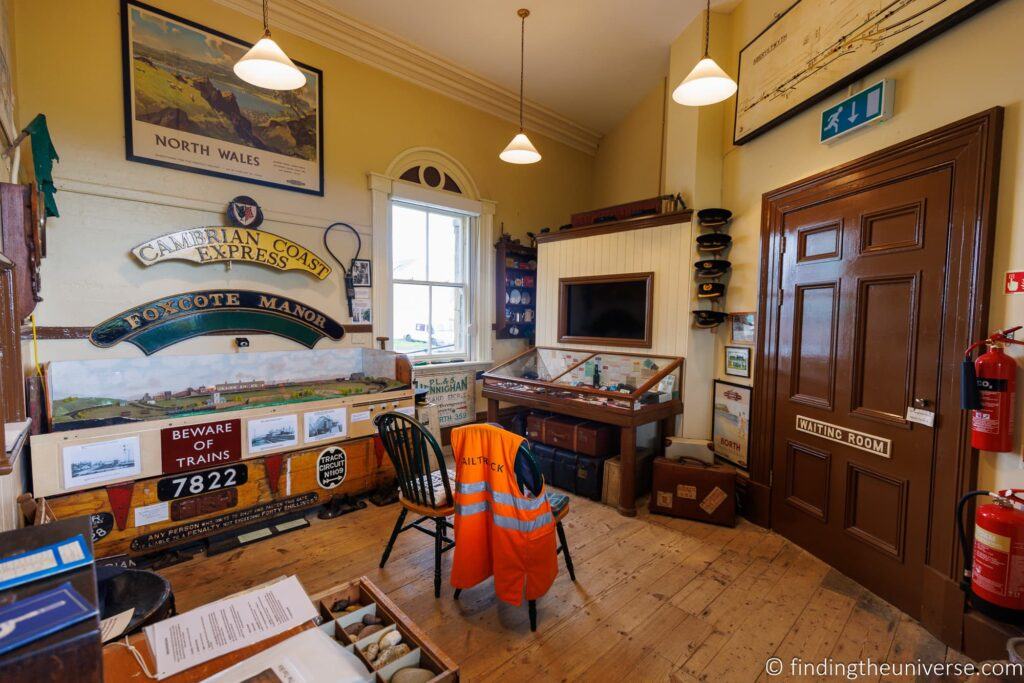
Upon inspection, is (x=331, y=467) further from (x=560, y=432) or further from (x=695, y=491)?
(x=695, y=491)

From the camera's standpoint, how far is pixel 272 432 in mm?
3000

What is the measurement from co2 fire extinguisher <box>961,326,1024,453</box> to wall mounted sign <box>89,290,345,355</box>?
3.93 m

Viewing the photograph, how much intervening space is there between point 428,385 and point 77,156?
2992mm

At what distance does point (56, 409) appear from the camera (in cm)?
258

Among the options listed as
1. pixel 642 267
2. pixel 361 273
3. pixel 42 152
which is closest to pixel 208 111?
pixel 42 152

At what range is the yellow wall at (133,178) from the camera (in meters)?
2.73

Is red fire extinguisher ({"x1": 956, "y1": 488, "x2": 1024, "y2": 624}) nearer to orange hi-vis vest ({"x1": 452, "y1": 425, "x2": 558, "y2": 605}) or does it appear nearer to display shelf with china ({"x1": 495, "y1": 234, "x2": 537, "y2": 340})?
orange hi-vis vest ({"x1": 452, "y1": 425, "x2": 558, "y2": 605})

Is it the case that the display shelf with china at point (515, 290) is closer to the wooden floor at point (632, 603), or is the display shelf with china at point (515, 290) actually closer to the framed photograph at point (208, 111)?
the framed photograph at point (208, 111)

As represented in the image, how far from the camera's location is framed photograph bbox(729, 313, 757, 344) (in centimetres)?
334

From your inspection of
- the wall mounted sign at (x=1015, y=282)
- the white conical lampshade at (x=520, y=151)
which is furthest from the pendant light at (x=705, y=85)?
the wall mounted sign at (x=1015, y=282)

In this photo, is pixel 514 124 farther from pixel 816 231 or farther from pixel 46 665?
pixel 46 665

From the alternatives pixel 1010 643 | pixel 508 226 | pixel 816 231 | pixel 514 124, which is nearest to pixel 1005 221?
pixel 816 231

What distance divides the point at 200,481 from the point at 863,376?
393 cm

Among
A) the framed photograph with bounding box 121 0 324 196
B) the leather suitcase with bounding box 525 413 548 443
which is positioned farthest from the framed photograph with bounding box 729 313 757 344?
the framed photograph with bounding box 121 0 324 196
